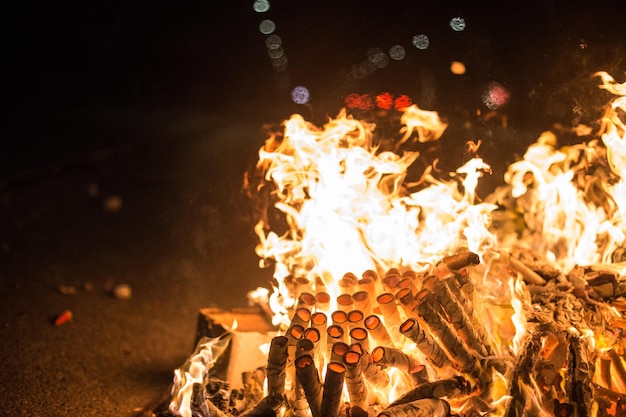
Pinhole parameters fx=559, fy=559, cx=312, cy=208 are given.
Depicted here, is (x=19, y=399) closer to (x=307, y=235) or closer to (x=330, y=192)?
(x=307, y=235)

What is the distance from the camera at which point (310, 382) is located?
3.08 meters

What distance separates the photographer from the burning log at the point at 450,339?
3.20m

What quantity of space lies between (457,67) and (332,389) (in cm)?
370

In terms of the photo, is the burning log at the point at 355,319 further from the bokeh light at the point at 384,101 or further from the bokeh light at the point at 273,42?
the bokeh light at the point at 273,42

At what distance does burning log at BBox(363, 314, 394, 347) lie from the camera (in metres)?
3.34

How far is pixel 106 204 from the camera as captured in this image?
27.7 ft

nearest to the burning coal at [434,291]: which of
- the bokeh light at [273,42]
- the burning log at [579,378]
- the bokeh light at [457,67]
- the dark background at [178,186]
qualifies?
the burning log at [579,378]

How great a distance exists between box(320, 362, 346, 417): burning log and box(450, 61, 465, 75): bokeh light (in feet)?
11.7

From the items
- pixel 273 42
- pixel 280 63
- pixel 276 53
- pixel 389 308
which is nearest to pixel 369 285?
pixel 389 308

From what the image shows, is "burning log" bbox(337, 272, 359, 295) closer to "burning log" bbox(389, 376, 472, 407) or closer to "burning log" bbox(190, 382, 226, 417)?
"burning log" bbox(389, 376, 472, 407)

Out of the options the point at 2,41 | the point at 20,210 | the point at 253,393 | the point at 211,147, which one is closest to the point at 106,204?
the point at 20,210

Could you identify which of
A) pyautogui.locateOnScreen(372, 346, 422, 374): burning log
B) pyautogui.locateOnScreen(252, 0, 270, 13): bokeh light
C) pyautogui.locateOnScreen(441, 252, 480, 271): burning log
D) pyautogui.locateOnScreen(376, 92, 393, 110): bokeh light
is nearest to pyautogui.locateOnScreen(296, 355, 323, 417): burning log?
pyautogui.locateOnScreen(372, 346, 422, 374): burning log

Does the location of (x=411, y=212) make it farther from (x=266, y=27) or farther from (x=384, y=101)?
(x=266, y=27)

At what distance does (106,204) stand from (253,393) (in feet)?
18.3
